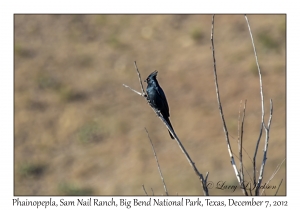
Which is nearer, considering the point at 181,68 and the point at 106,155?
the point at 106,155

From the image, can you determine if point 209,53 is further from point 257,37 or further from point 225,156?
point 225,156

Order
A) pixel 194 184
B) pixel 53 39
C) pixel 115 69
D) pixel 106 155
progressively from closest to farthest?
pixel 194 184
pixel 106 155
pixel 115 69
pixel 53 39

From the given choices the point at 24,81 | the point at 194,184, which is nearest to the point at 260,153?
the point at 194,184

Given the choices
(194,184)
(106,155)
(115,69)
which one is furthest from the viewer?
(115,69)

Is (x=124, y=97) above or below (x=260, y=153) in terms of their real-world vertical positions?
above
